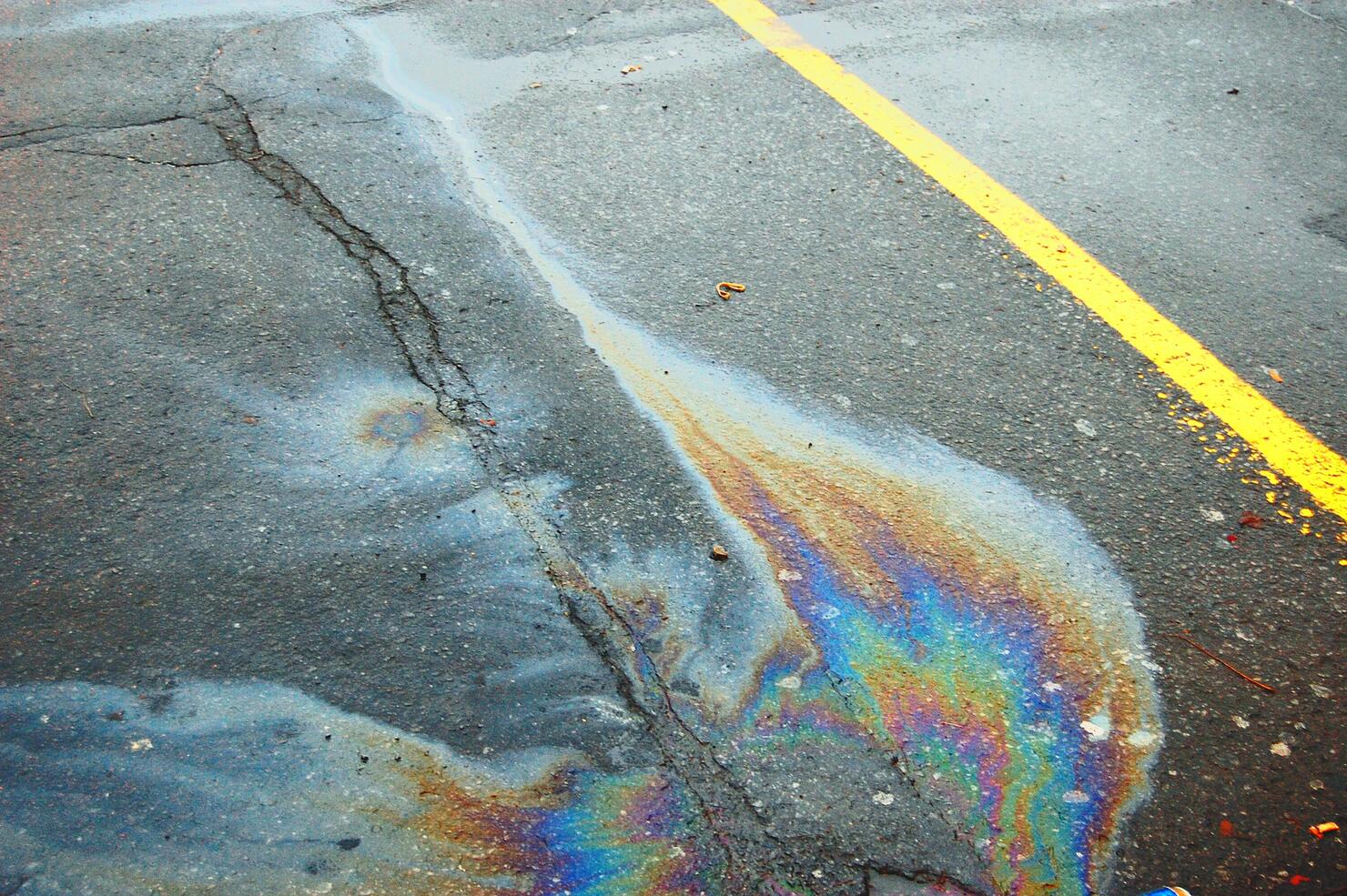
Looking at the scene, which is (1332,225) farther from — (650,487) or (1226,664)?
(650,487)

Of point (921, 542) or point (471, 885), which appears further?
point (921, 542)

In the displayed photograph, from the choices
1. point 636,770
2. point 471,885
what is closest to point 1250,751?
point 636,770

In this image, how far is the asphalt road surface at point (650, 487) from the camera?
2.18m

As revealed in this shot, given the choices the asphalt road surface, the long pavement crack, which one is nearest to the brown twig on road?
the asphalt road surface

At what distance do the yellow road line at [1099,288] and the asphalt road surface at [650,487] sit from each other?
34 mm

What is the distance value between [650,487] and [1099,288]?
1.71 m

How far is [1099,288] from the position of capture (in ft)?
11.9

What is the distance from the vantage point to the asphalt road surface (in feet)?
7.15

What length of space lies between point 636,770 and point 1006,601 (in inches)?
38.7

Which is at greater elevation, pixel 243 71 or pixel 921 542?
pixel 243 71

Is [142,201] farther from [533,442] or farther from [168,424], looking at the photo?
[533,442]

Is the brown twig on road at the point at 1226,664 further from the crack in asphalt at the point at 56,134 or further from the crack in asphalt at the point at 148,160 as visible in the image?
the crack in asphalt at the point at 56,134

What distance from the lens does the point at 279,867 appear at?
2061 mm

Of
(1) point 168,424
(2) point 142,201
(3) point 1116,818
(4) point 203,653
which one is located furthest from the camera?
(2) point 142,201
